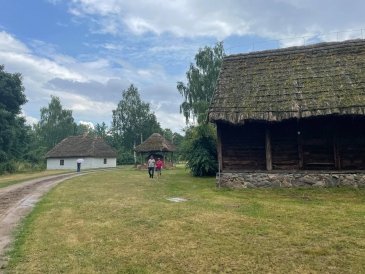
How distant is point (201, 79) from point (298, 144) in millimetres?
27554

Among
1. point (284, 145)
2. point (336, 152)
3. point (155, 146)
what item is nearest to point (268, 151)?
point (284, 145)

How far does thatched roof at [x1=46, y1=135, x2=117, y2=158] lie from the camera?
54.4 meters

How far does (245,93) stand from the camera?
17.2 meters

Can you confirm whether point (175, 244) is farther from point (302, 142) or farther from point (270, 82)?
point (270, 82)

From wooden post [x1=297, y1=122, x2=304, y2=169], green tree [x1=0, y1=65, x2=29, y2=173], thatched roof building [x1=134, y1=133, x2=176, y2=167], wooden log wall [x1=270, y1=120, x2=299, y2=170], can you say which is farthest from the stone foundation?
green tree [x1=0, y1=65, x2=29, y2=173]

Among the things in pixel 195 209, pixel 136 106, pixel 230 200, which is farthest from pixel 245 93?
pixel 136 106

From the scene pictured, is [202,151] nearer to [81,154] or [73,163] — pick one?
[81,154]

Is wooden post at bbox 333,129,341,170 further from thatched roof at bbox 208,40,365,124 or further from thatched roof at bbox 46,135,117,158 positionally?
thatched roof at bbox 46,135,117,158

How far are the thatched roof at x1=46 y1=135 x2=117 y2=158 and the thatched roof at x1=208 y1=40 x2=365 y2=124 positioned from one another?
39.7m

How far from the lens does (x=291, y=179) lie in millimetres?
15922

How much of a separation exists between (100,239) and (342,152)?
12808 millimetres

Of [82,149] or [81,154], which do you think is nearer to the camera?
[81,154]

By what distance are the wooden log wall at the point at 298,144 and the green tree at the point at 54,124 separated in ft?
217

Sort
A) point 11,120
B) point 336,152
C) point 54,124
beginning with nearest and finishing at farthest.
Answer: point 336,152, point 11,120, point 54,124
